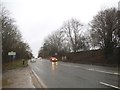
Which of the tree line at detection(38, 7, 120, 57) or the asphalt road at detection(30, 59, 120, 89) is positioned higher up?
the tree line at detection(38, 7, 120, 57)

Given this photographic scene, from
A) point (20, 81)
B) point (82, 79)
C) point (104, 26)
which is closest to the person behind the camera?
point (82, 79)

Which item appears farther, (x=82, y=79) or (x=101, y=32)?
(x=101, y=32)

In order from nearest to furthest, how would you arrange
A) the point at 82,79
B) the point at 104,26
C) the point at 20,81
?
1. the point at 82,79
2. the point at 20,81
3. the point at 104,26

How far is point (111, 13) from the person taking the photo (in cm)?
5850

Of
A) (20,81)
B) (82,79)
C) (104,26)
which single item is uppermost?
(104,26)

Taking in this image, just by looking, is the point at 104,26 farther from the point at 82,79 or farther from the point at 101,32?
the point at 82,79

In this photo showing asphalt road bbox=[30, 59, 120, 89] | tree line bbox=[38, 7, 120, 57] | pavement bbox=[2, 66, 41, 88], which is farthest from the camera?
tree line bbox=[38, 7, 120, 57]

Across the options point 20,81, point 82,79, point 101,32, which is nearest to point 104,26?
point 101,32

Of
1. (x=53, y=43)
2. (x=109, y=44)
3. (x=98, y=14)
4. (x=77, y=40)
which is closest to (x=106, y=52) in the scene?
(x=109, y=44)

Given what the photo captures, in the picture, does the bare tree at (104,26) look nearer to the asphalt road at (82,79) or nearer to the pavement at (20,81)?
the asphalt road at (82,79)

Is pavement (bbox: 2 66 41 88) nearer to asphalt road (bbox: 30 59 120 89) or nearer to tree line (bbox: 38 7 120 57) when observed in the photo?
asphalt road (bbox: 30 59 120 89)

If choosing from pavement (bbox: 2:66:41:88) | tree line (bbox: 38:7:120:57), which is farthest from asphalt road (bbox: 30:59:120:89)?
tree line (bbox: 38:7:120:57)

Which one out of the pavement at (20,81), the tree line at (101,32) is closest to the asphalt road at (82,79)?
the pavement at (20,81)

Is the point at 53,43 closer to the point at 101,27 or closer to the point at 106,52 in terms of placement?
the point at 101,27
